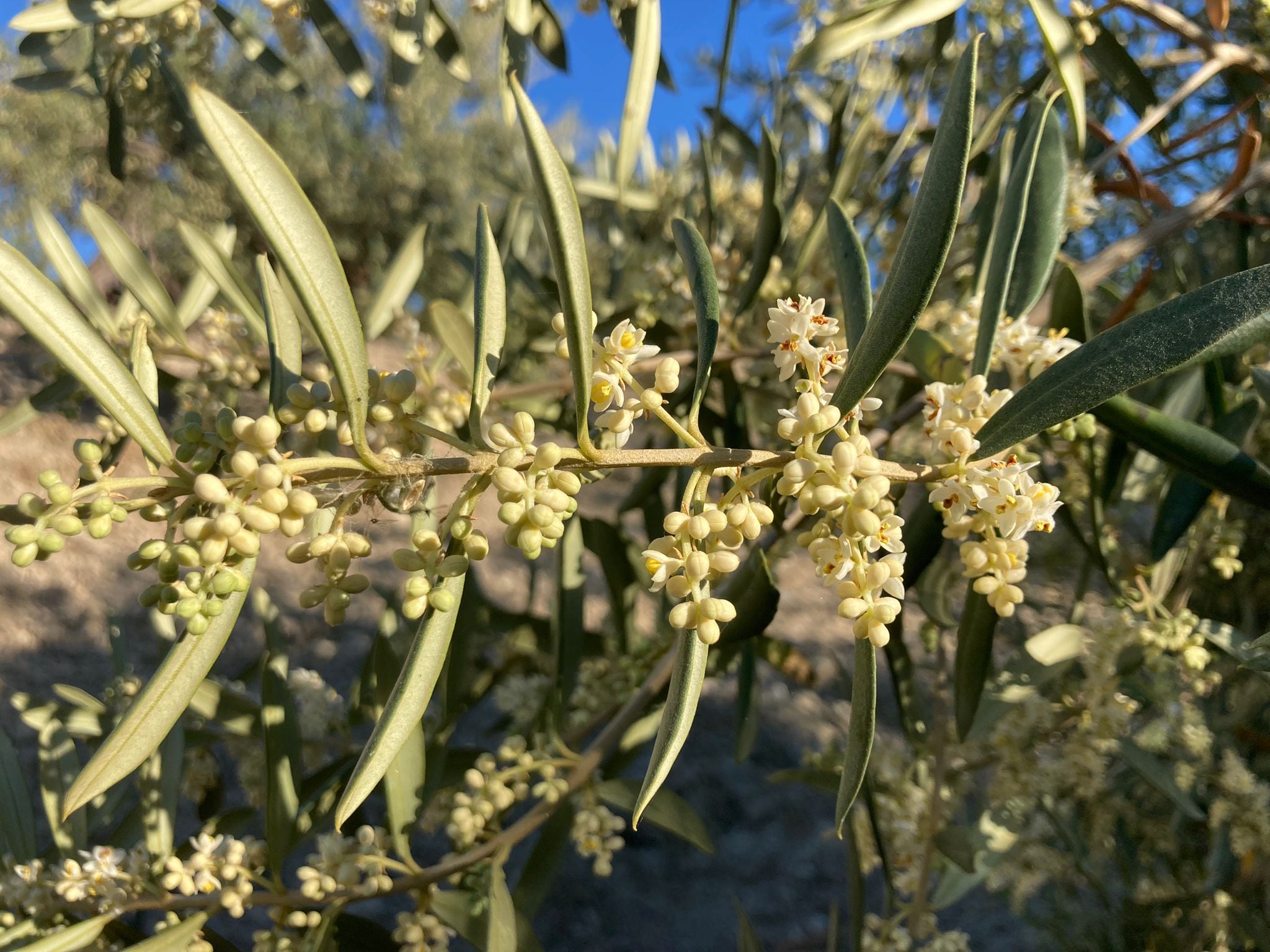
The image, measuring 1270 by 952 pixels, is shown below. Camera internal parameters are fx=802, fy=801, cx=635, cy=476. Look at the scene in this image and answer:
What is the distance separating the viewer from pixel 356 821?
1510mm

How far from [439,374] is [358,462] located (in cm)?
99

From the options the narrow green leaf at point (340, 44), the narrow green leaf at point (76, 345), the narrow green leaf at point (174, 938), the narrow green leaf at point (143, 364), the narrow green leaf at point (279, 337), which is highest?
the narrow green leaf at point (340, 44)

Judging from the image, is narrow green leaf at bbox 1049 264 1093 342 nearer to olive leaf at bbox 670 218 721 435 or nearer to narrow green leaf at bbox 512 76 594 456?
olive leaf at bbox 670 218 721 435

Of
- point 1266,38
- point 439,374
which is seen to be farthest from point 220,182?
point 1266,38

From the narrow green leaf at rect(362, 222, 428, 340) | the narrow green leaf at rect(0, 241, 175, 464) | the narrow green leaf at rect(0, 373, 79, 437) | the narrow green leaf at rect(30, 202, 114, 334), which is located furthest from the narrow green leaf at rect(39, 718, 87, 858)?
the narrow green leaf at rect(0, 241, 175, 464)

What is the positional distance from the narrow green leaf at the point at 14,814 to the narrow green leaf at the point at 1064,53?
2.02 metres

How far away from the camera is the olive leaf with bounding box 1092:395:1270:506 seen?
0.90m

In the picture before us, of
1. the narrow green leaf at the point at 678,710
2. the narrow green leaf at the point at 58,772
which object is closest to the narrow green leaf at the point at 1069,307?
the narrow green leaf at the point at 678,710

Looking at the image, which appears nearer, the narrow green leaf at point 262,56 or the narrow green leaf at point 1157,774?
the narrow green leaf at point 1157,774

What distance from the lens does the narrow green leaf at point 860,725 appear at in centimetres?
72

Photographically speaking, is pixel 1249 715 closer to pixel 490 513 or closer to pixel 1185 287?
pixel 1185 287

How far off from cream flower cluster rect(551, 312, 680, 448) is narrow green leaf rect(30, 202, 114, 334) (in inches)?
50.2

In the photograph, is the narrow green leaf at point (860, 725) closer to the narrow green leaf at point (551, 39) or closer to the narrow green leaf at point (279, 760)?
the narrow green leaf at point (279, 760)

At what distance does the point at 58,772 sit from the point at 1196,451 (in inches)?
72.9
